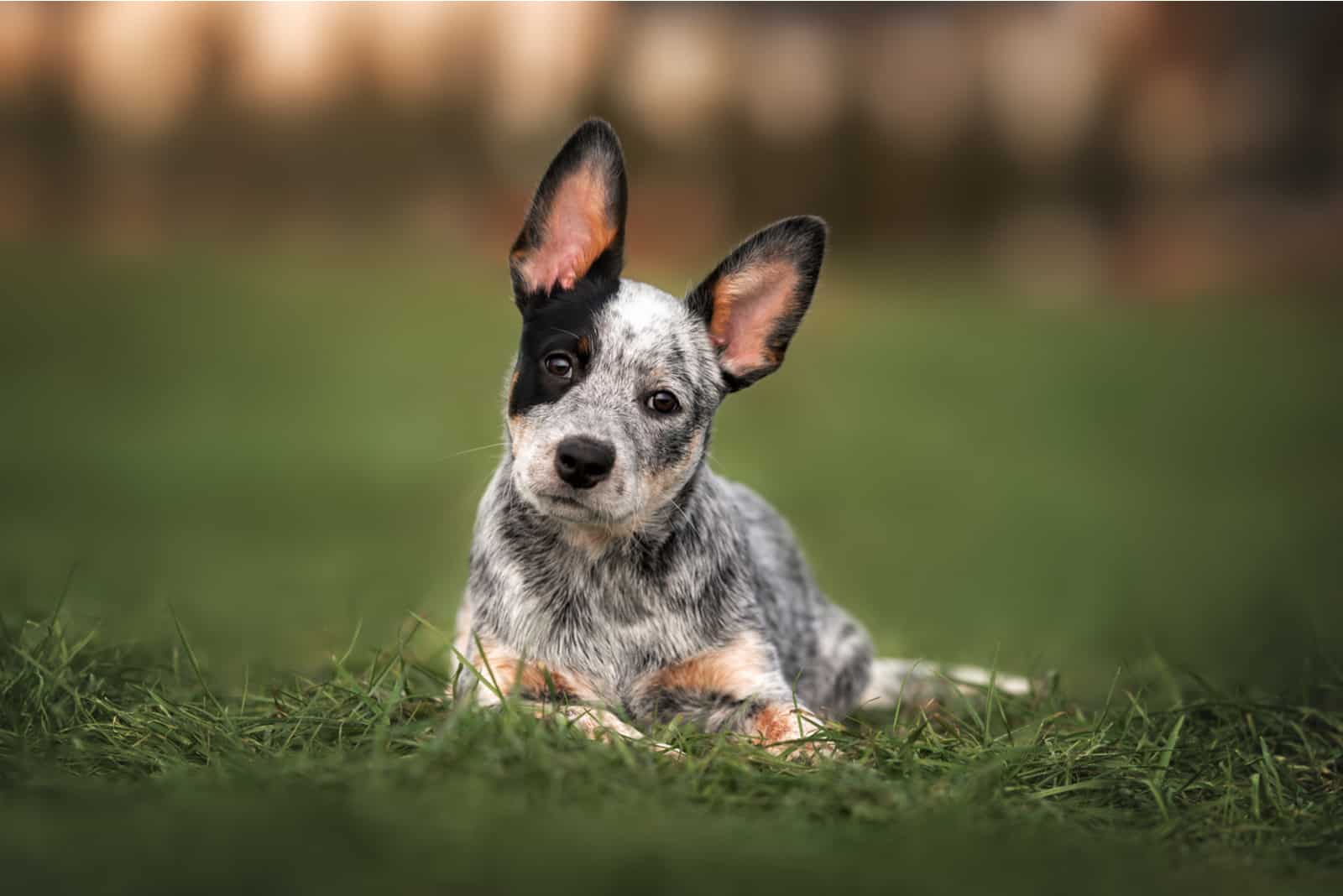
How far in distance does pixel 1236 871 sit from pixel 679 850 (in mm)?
1439

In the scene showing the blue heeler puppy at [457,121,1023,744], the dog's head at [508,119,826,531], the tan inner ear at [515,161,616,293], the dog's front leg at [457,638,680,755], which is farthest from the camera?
the tan inner ear at [515,161,616,293]

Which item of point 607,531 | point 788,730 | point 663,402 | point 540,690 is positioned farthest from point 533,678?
point 663,402

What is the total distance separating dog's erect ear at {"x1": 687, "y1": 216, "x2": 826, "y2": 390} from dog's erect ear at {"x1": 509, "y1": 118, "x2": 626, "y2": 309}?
1.13 ft

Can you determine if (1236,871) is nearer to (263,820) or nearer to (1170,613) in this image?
(263,820)

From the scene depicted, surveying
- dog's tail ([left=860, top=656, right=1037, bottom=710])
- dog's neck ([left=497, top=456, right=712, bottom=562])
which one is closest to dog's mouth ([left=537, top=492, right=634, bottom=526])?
dog's neck ([left=497, top=456, right=712, bottom=562])

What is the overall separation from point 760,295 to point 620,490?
95 centimetres

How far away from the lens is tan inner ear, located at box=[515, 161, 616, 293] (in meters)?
3.93

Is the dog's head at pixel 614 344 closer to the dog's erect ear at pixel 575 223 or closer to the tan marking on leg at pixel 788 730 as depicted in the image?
the dog's erect ear at pixel 575 223

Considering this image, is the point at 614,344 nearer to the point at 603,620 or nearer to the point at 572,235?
the point at 572,235

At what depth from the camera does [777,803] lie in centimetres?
314

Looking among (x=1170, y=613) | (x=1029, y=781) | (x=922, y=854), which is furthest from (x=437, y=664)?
(x=1170, y=613)

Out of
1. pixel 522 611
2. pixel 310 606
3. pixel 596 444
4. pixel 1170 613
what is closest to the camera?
pixel 596 444

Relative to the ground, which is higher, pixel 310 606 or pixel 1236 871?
pixel 1236 871

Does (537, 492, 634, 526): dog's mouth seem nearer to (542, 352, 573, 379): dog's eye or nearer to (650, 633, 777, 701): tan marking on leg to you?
(542, 352, 573, 379): dog's eye
